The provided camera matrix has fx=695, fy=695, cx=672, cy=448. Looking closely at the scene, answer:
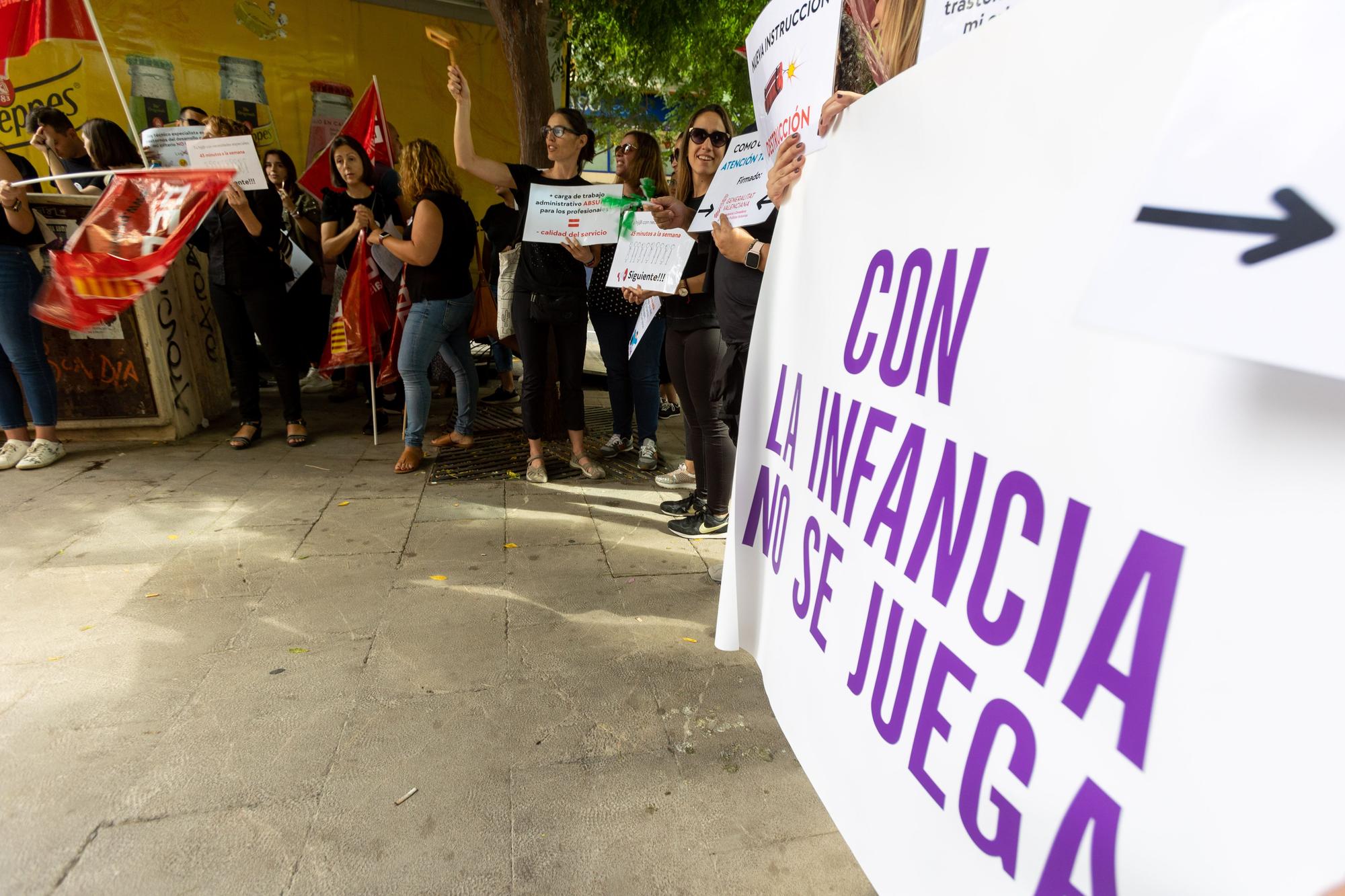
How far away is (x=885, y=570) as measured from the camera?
1066 mm

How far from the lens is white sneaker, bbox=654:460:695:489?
14.6ft

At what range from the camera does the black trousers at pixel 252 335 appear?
4824 mm

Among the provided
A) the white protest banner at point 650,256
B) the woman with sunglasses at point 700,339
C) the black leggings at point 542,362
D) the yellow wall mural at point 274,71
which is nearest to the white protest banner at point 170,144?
the black leggings at point 542,362

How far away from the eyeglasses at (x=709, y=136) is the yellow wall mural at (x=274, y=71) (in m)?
6.25

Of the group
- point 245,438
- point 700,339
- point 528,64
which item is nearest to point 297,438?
point 245,438

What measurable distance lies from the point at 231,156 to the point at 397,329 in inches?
54.1

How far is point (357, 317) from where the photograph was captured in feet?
16.2

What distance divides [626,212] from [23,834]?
3.26 metres

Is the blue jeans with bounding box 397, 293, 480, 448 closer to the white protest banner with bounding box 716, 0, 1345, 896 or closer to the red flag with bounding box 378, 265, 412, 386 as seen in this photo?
the red flag with bounding box 378, 265, 412, 386

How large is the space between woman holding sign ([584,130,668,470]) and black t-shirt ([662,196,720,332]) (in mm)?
635

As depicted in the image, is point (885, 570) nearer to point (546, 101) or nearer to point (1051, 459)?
point (1051, 459)

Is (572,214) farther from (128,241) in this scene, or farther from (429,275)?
(128,241)

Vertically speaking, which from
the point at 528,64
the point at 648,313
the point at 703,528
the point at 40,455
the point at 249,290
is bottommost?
the point at 40,455

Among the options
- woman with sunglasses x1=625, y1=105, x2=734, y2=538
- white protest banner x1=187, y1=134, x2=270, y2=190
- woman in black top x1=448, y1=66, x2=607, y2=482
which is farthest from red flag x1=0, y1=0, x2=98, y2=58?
woman with sunglasses x1=625, y1=105, x2=734, y2=538
